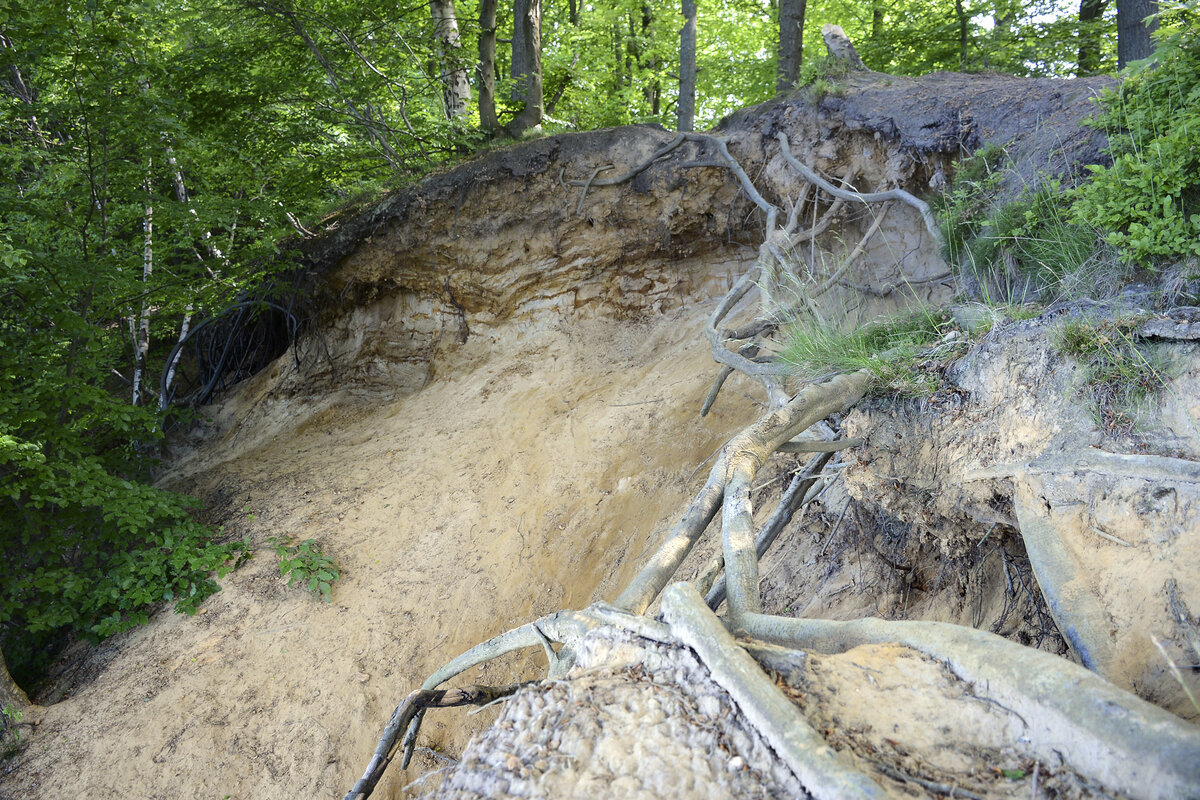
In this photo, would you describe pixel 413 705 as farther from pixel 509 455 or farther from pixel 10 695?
pixel 10 695

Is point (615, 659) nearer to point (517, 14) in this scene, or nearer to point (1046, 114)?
point (1046, 114)

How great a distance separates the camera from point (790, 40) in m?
8.32

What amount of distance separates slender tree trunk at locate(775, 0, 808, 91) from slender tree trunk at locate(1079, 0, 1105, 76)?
10.5ft

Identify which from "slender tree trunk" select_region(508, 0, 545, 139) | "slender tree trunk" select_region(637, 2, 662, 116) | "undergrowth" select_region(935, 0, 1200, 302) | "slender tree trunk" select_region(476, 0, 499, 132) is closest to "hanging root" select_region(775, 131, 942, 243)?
"undergrowth" select_region(935, 0, 1200, 302)

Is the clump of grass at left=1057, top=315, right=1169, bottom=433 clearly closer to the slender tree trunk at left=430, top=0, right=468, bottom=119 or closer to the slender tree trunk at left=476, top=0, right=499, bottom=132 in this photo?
the slender tree trunk at left=476, top=0, right=499, bottom=132

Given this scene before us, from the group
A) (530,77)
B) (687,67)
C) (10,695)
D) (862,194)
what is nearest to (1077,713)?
(862,194)

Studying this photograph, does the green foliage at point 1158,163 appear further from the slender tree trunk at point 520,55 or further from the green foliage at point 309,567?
the slender tree trunk at point 520,55

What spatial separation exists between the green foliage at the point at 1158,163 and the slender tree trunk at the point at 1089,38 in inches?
229

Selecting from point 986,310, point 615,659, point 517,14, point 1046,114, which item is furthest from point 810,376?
point 517,14

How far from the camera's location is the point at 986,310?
303 centimetres

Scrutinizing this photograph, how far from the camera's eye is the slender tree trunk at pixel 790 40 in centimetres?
818

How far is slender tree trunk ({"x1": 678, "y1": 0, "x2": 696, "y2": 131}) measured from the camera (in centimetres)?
959

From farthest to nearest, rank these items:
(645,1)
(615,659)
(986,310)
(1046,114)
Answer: (645,1) → (1046,114) → (986,310) → (615,659)

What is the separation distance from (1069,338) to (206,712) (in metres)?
5.95
